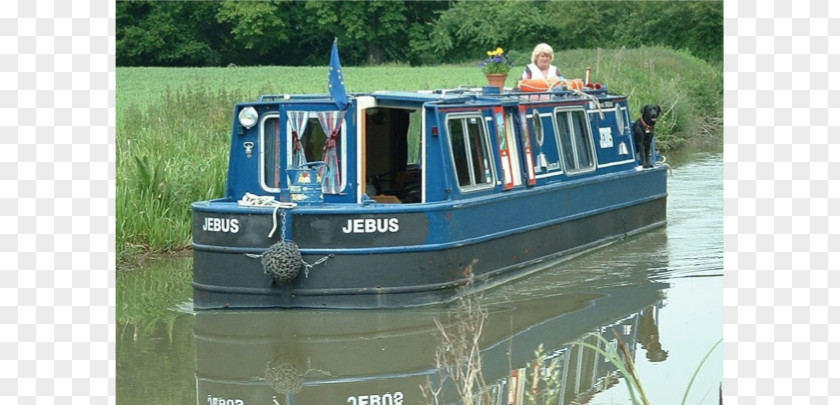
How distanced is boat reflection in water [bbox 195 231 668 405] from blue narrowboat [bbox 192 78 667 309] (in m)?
0.26

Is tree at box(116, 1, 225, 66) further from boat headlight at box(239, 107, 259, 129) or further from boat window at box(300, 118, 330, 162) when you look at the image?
boat window at box(300, 118, 330, 162)

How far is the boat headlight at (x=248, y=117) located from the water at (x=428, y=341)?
5.45 ft

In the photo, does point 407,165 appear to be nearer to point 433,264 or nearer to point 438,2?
point 433,264

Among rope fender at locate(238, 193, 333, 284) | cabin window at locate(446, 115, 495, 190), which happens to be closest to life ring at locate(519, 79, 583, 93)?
cabin window at locate(446, 115, 495, 190)

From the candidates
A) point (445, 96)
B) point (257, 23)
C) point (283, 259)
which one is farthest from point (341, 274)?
point (257, 23)

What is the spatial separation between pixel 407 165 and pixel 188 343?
3565 millimetres

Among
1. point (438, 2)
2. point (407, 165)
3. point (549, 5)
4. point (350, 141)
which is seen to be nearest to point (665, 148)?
point (407, 165)

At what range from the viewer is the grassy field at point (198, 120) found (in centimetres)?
1398

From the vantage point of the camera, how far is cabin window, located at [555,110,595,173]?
47.0 feet

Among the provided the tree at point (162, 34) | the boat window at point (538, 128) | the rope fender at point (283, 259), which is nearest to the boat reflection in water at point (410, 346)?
the rope fender at point (283, 259)

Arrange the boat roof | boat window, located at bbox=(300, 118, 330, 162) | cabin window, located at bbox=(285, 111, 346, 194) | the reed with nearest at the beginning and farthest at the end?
the reed → cabin window, located at bbox=(285, 111, 346, 194) → boat window, located at bbox=(300, 118, 330, 162) → the boat roof

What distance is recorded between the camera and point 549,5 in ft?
182

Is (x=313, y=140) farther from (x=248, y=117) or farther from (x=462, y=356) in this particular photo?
(x=462, y=356)

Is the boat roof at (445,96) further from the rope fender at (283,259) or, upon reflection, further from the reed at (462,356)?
the reed at (462,356)
